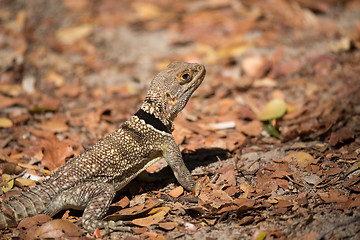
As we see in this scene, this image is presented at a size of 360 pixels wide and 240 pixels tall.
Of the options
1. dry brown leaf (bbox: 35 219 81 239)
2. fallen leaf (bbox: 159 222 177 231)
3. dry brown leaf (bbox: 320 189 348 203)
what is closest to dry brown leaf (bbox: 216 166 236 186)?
fallen leaf (bbox: 159 222 177 231)

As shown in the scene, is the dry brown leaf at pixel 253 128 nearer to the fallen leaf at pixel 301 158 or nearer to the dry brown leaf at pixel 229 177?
the fallen leaf at pixel 301 158

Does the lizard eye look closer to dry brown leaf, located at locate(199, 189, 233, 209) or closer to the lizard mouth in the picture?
the lizard mouth

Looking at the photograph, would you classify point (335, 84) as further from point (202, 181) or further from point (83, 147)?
point (83, 147)

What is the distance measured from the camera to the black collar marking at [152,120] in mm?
5527

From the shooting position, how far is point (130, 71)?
10.2 meters

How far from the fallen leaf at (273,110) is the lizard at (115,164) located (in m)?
2.22

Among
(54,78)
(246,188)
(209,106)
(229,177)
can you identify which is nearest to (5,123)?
(54,78)

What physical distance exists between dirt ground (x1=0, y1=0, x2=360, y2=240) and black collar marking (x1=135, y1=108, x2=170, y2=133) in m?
0.95

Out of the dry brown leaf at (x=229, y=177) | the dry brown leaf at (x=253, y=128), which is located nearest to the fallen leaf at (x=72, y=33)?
the dry brown leaf at (x=253, y=128)

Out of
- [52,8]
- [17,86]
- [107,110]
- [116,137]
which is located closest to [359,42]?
[107,110]

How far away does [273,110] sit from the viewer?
7535 millimetres

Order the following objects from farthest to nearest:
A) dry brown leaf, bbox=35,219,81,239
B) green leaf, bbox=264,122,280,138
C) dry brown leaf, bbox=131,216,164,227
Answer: green leaf, bbox=264,122,280,138, dry brown leaf, bbox=131,216,164,227, dry brown leaf, bbox=35,219,81,239

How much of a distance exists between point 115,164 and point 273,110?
3764mm

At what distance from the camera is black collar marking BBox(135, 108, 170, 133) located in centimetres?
553
